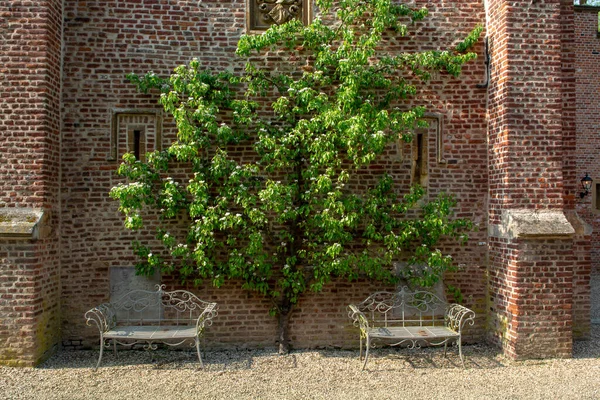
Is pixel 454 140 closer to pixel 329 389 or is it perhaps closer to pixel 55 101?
pixel 329 389

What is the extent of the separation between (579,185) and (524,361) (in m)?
10.7

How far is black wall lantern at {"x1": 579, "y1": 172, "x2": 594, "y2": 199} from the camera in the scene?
554 inches

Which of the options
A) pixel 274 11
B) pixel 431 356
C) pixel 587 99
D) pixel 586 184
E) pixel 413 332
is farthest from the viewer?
pixel 587 99

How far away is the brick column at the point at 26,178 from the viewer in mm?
5895

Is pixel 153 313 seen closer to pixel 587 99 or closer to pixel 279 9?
pixel 279 9

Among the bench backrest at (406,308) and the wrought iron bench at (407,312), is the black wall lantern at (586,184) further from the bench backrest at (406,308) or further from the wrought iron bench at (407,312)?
the bench backrest at (406,308)

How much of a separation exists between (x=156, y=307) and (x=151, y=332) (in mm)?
637

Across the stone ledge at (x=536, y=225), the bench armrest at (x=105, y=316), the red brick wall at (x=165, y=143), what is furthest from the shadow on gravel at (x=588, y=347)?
the bench armrest at (x=105, y=316)

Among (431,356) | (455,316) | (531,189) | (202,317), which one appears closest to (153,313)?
(202,317)

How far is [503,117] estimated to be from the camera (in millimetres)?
6473

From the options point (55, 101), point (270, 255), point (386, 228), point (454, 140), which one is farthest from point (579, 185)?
point (55, 101)

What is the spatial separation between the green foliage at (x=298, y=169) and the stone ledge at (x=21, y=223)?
3.10 feet

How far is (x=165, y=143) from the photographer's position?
6.77m

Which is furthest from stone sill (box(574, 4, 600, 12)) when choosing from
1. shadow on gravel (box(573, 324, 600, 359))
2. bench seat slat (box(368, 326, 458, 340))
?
bench seat slat (box(368, 326, 458, 340))
